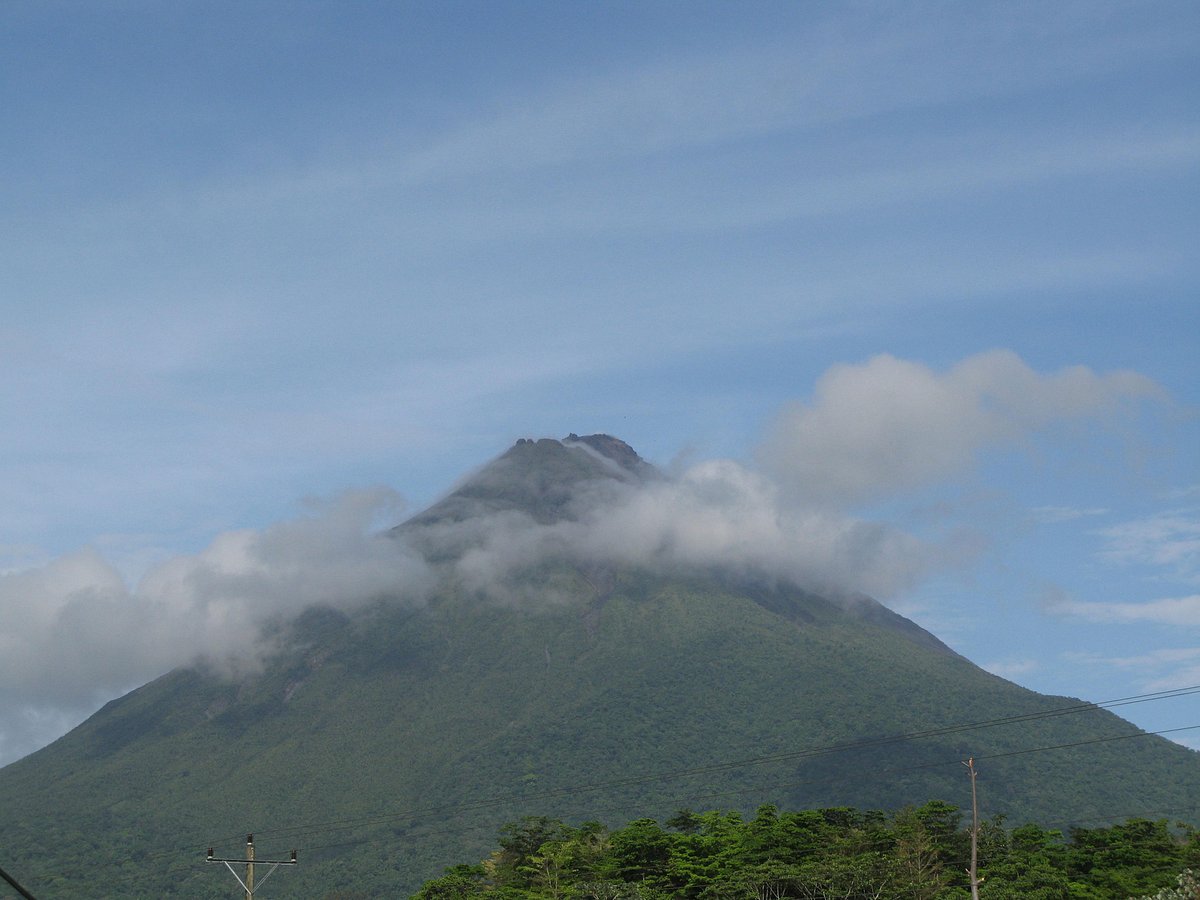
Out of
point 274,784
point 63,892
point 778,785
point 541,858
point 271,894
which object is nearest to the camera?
point 541,858

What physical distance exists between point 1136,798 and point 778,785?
4707 centimetres

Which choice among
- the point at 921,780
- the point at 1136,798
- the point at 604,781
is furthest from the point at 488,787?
the point at 1136,798

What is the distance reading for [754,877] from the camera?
65.6m

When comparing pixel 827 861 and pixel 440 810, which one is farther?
pixel 440 810

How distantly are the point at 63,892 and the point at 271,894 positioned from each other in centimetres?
2267

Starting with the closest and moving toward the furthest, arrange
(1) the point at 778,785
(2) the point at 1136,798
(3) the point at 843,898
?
1. (3) the point at 843,898
2. (2) the point at 1136,798
3. (1) the point at 778,785

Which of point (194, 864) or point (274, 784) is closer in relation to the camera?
point (194, 864)

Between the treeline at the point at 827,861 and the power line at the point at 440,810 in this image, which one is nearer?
Answer: the treeline at the point at 827,861

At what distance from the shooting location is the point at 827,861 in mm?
66375

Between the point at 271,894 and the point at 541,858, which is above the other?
the point at 541,858

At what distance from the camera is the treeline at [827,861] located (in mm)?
64250

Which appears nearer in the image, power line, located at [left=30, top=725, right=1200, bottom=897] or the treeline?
the treeline

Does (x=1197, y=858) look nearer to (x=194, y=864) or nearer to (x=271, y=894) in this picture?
(x=271, y=894)

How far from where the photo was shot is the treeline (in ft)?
211
